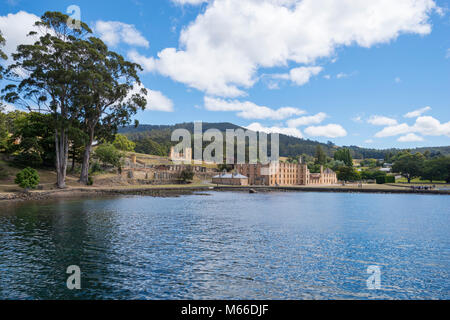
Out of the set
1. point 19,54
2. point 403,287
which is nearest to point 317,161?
point 19,54

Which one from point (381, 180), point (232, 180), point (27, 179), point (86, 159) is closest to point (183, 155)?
point (232, 180)

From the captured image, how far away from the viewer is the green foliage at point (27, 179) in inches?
1971

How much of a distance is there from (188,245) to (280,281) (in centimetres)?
821

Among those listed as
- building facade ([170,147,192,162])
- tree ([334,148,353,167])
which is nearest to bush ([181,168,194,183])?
building facade ([170,147,192,162])

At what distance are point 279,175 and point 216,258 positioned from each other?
328 feet

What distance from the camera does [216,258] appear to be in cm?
1739

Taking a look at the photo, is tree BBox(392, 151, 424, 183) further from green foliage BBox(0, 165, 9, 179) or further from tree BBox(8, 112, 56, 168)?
green foliage BBox(0, 165, 9, 179)

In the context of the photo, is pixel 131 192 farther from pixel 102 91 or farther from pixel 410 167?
pixel 410 167

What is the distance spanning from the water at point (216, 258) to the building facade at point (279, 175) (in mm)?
81079

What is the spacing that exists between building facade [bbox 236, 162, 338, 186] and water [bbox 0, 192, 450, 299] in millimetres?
81079

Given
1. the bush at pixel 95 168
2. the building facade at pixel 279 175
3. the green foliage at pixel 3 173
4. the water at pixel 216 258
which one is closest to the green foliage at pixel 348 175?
the building facade at pixel 279 175

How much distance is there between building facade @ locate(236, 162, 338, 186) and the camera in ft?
366
